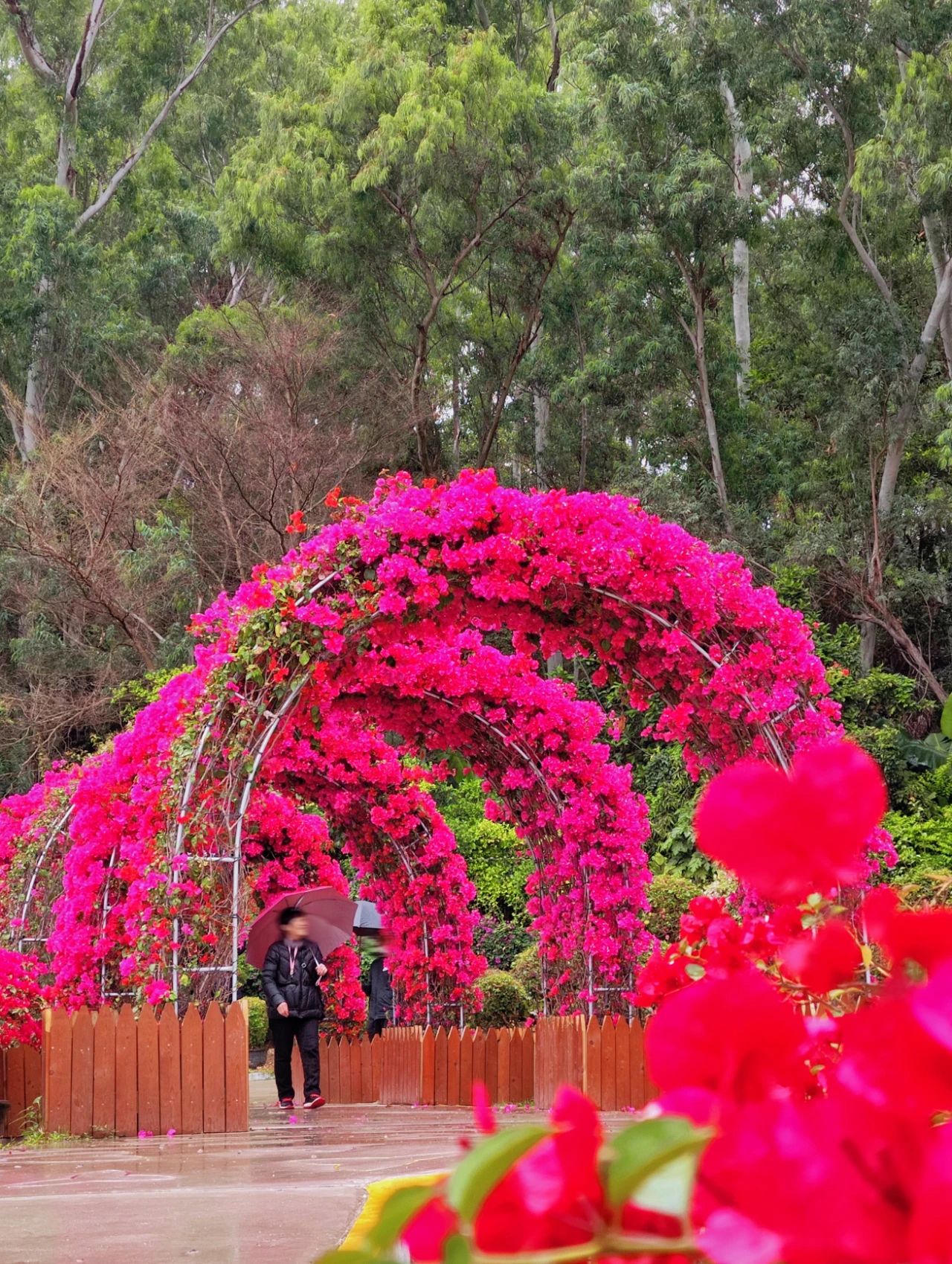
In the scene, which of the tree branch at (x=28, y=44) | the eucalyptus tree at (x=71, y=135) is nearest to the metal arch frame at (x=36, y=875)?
the eucalyptus tree at (x=71, y=135)

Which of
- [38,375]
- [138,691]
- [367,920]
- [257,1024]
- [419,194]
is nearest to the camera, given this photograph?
[367,920]

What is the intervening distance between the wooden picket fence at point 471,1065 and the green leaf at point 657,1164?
10.8 meters

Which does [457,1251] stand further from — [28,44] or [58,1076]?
[28,44]

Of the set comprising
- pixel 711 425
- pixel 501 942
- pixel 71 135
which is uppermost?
pixel 71 135

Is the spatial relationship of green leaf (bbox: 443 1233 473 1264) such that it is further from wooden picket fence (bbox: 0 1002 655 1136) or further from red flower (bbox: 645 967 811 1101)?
wooden picket fence (bbox: 0 1002 655 1136)

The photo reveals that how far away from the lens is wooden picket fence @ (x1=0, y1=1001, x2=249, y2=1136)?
26.0 feet

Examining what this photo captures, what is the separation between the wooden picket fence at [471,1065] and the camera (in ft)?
36.3

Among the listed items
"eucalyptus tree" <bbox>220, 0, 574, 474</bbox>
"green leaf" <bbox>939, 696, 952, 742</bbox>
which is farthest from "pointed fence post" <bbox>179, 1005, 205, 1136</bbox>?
"eucalyptus tree" <bbox>220, 0, 574, 474</bbox>

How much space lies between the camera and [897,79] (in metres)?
18.0

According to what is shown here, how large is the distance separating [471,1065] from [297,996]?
2.01m

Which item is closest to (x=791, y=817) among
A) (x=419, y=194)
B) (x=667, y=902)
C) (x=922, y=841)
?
(x=667, y=902)

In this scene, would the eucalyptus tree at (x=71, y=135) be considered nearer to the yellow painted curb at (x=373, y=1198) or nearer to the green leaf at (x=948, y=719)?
the yellow painted curb at (x=373, y=1198)

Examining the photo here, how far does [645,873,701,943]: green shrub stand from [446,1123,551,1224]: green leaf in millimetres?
13774

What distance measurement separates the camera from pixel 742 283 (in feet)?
77.0
